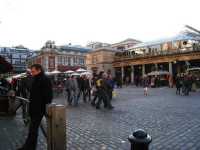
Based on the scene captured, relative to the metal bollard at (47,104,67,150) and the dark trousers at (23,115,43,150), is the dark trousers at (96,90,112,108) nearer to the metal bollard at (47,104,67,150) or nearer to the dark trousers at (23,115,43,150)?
the dark trousers at (23,115,43,150)

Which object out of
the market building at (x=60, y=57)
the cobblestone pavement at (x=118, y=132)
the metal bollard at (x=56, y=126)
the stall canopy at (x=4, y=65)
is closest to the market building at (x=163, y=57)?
the market building at (x=60, y=57)

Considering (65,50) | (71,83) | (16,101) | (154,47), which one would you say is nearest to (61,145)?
(16,101)

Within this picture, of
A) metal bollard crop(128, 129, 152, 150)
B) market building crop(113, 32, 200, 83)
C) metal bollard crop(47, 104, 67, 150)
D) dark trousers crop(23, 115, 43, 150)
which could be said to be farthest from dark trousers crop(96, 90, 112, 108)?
market building crop(113, 32, 200, 83)

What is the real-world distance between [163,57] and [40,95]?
42706 mm

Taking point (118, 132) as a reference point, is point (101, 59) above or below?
above

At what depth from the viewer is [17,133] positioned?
21.8 ft

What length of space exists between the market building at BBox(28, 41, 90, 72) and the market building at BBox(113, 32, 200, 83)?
23272 millimetres

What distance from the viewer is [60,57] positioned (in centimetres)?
7612

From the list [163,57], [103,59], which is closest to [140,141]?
[163,57]

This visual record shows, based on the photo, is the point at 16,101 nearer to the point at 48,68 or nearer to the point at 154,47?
the point at 154,47

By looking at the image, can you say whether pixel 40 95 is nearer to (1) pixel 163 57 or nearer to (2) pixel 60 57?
(1) pixel 163 57

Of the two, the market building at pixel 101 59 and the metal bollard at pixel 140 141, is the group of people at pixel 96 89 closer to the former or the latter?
the metal bollard at pixel 140 141

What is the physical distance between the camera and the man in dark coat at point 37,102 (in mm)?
4793

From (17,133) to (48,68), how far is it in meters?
67.4
